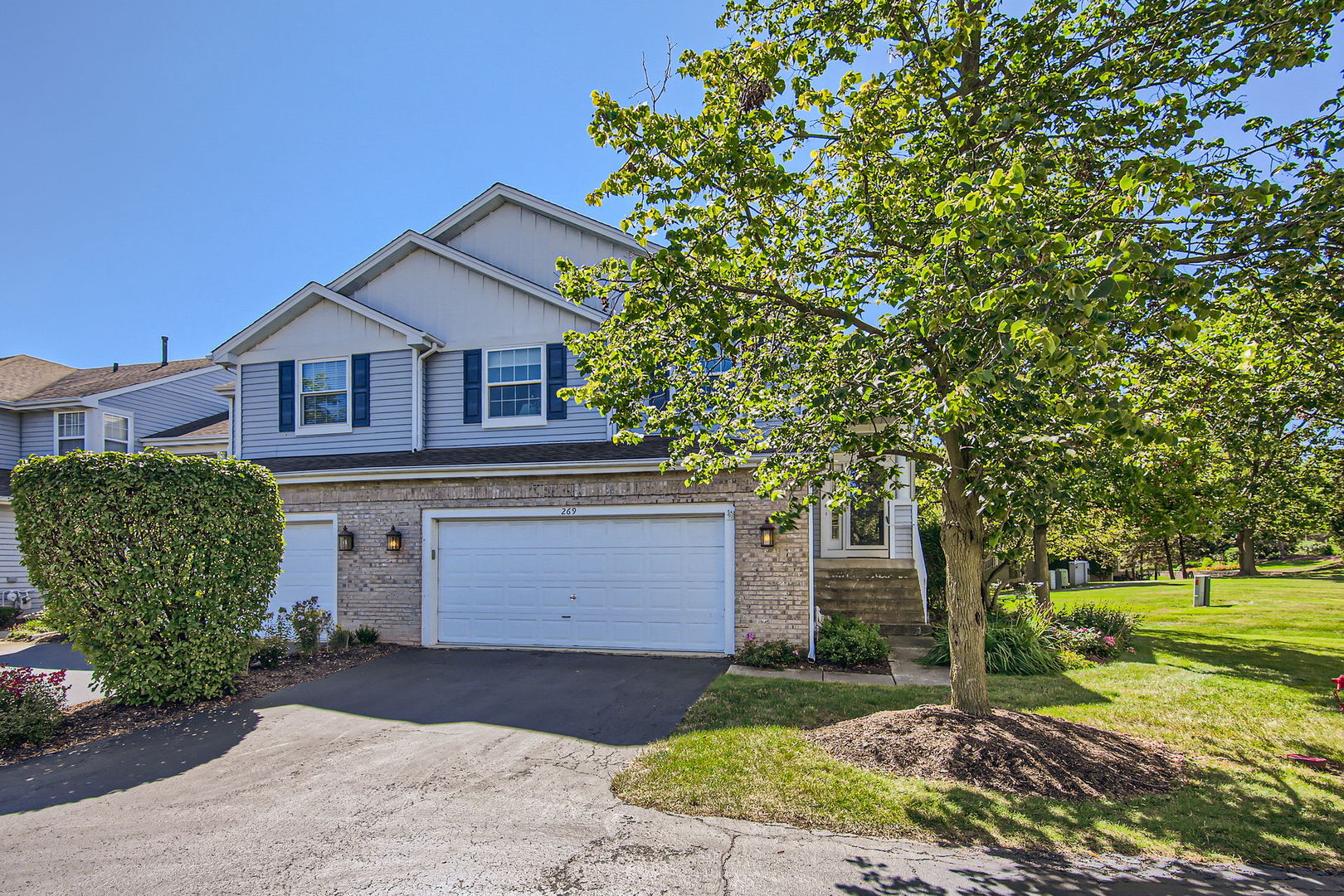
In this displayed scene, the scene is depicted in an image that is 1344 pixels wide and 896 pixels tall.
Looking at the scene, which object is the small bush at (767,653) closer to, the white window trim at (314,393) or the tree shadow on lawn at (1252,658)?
the tree shadow on lawn at (1252,658)

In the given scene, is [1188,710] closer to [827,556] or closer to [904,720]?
[904,720]

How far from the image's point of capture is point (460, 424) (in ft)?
44.1

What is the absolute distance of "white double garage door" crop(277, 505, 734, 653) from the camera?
36.7ft

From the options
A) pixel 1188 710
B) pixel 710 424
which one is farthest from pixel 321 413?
pixel 1188 710

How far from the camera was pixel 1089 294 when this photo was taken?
4.07m

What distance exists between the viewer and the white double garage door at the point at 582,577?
11.2m

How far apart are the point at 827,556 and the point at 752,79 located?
39.8 ft

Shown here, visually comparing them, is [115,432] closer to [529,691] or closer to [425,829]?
[529,691]

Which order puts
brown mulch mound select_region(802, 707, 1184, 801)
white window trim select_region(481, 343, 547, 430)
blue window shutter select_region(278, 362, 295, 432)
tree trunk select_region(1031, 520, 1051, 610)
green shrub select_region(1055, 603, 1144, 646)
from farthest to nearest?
tree trunk select_region(1031, 520, 1051, 610) < blue window shutter select_region(278, 362, 295, 432) < white window trim select_region(481, 343, 547, 430) < green shrub select_region(1055, 603, 1144, 646) < brown mulch mound select_region(802, 707, 1184, 801)

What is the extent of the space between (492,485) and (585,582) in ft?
7.62

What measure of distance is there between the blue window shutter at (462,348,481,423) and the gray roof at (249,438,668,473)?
2.17ft

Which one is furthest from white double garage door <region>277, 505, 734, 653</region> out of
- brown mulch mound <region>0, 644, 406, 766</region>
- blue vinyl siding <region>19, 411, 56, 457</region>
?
blue vinyl siding <region>19, 411, 56, 457</region>

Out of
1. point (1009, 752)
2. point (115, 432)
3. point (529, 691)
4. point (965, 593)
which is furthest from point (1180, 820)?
point (115, 432)

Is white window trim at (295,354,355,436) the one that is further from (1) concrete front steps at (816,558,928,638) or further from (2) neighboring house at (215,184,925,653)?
(1) concrete front steps at (816,558,928,638)
